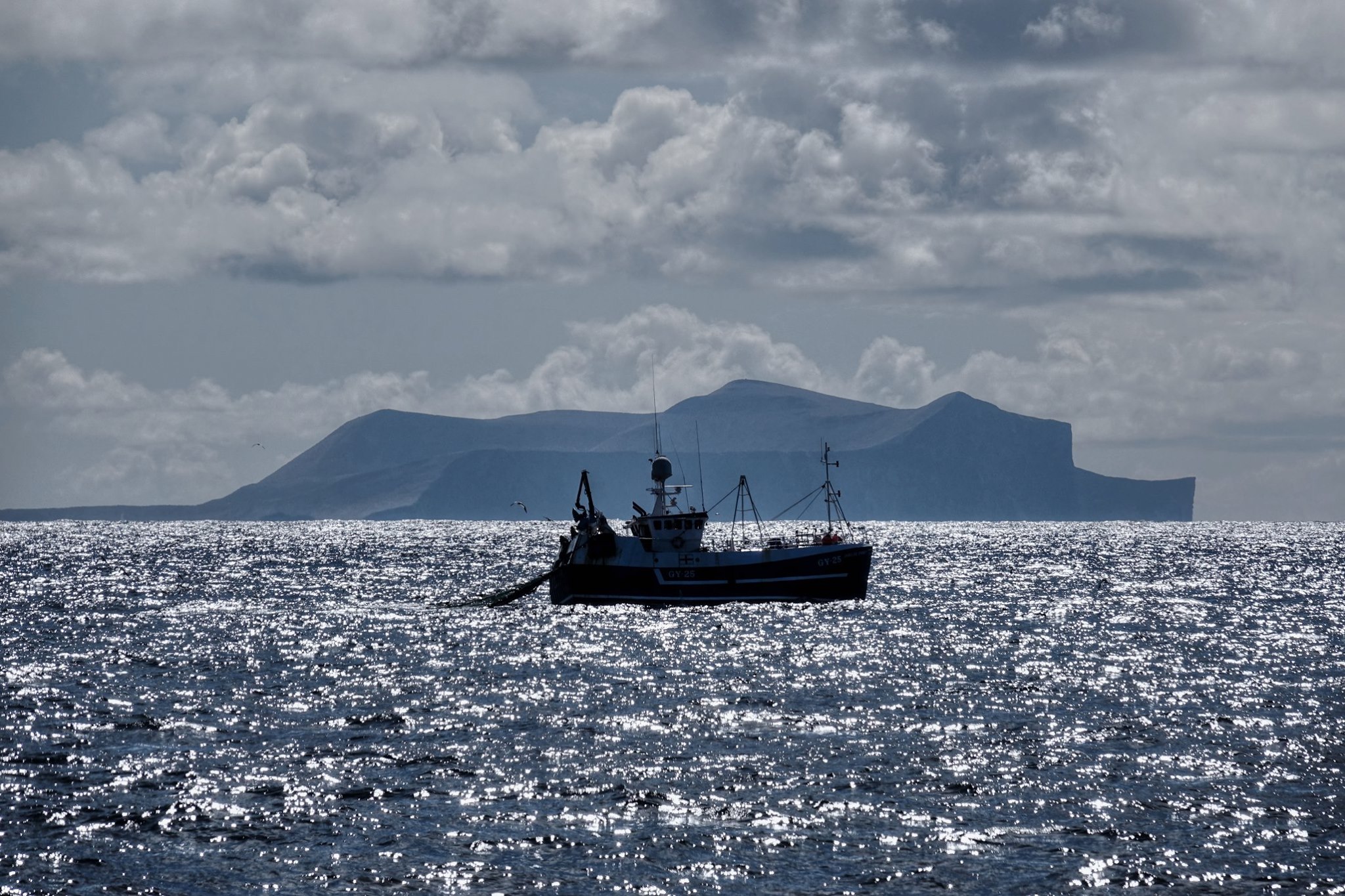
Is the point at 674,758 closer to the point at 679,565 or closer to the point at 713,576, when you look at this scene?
the point at 679,565

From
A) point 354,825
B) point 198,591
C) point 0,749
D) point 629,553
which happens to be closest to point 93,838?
point 354,825

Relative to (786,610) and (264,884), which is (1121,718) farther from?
(786,610)

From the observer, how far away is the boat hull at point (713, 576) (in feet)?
346

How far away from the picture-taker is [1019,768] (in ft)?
144

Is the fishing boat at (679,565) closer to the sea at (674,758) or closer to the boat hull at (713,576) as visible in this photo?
the boat hull at (713,576)

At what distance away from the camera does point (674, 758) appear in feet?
151

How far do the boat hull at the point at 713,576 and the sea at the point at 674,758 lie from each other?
427 inches

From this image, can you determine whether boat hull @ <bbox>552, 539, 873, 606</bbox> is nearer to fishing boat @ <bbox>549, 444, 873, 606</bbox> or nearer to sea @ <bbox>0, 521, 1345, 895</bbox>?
fishing boat @ <bbox>549, 444, 873, 606</bbox>

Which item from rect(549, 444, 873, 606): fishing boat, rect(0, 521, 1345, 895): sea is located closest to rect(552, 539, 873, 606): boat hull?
rect(549, 444, 873, 606): fishing boat

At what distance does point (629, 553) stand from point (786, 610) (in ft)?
38.4

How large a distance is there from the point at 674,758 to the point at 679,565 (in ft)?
195

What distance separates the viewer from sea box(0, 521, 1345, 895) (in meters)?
33.2

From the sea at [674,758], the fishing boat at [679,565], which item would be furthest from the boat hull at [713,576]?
the sea at [674,758]

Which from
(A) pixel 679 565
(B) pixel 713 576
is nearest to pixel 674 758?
(A) pixel 679 565
